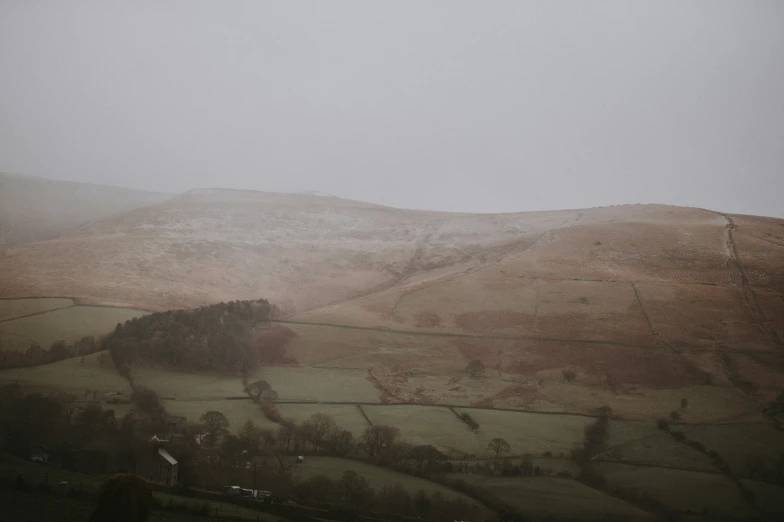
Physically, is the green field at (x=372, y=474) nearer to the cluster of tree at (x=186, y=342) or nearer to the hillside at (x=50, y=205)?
the cluster of tree at (x=186, y=342)

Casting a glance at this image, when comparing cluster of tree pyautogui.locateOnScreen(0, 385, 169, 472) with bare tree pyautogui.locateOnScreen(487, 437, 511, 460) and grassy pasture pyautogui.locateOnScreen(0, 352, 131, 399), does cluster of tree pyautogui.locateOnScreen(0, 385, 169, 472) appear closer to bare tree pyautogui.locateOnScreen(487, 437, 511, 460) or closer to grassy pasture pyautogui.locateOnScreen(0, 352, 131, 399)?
grassy pasture pyautogui.locateOnScreen(0, 352, 131, 399)

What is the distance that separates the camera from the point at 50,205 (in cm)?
12256

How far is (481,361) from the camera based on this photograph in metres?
55.8

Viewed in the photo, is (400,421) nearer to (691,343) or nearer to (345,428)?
(345,428)

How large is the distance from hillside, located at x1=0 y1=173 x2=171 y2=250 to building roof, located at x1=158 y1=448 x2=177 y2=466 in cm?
6896

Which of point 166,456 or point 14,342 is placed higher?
point 14,342

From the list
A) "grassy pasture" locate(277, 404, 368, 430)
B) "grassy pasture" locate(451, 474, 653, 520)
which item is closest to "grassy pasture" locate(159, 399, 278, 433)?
"grassy pasture" locate(277, 404, 368, 430)

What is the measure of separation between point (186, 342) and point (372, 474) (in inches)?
958

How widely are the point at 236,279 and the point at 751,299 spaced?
5836 centimetres

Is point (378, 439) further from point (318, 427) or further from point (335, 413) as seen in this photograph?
point (335, 413)

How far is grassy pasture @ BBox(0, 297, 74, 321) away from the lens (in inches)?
2016

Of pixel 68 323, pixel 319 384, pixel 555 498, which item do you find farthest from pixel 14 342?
pixel 555 498

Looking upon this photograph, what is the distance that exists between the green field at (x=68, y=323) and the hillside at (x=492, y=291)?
376cm

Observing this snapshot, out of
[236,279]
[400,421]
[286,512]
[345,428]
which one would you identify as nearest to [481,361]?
[400,421]
